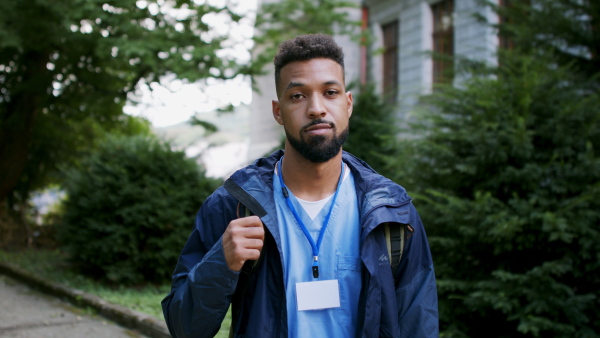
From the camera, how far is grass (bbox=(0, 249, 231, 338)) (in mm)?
7355

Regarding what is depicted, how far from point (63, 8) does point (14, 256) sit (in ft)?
15.8

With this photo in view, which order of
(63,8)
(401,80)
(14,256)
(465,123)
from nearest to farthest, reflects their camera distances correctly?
(465,123)
(63,8)
(14,256)
(401,80)

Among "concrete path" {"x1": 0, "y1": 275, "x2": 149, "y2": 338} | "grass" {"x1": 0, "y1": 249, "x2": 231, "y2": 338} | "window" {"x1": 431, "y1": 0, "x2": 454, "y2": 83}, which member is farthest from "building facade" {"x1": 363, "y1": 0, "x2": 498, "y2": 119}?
"concrete path" {"x1": 0, "y1": 275, "x2": 149, "y2": 338}

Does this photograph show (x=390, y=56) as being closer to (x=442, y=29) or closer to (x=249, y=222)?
(x=442, y=29)

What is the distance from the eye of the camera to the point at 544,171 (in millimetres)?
5539

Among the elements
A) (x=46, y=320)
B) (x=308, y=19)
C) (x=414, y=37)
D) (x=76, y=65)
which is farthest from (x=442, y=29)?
(x=46, y=320)

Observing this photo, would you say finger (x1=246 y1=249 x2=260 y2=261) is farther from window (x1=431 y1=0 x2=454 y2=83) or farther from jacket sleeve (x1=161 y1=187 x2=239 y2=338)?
window (x1=431 y1=0 x2=454 y2=83)

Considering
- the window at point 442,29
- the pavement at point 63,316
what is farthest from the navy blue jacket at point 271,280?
the window at point 442,29

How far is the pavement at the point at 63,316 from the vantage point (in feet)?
21.7

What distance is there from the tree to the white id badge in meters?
7.70

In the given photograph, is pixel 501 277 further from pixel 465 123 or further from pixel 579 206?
pixel 465 123

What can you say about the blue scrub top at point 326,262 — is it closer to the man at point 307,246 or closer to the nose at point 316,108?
the man at point 307,246

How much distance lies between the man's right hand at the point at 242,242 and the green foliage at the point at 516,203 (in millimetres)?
3596

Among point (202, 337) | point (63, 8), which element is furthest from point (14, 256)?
point (202, 337)
